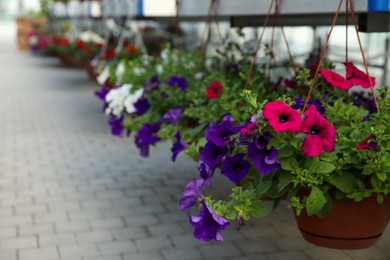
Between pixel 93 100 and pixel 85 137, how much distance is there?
2558mm

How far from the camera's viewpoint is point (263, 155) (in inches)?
66.9

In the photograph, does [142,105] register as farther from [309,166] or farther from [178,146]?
[309,166]

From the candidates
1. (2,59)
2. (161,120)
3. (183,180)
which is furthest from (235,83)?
(2,59)

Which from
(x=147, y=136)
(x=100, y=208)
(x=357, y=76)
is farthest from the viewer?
(x=100, y=208)

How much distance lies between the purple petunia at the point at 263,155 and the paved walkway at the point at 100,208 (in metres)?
1.18

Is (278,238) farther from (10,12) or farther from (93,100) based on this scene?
(10,12)

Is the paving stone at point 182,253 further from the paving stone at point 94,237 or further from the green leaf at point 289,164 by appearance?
the green leaf at point 289,164

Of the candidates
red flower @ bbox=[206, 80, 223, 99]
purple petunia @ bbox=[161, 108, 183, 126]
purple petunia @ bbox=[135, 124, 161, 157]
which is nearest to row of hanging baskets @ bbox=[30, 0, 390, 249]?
red flower @ bbox=[206, 80, 223, 99]

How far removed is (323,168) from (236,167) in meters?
0.29

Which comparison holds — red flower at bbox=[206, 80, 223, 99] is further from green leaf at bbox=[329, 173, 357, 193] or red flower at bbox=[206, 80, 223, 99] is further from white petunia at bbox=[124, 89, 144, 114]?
green leaf at bbox=[329, 173, 357, 193]

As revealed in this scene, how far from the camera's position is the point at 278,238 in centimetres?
304

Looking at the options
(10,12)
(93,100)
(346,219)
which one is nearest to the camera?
(346,219)

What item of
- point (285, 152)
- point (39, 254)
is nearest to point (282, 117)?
point (285, 152)

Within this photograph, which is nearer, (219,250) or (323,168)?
(323,168)
